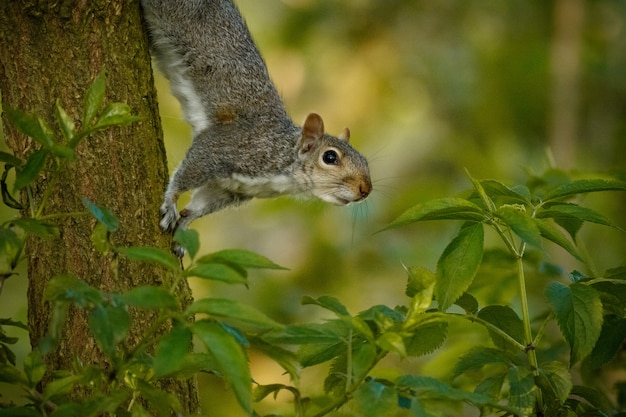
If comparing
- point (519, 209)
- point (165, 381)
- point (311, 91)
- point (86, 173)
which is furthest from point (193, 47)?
point (311, 91)

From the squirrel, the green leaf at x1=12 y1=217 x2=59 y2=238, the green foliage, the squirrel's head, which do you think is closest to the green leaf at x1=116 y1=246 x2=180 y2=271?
the green foliage

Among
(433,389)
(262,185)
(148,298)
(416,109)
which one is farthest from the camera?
(416,109)

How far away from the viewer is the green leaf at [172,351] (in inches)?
41.8

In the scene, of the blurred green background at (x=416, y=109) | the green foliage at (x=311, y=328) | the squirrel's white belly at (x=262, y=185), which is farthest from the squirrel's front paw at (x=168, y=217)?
the blurred green background at (x=416, y=109)

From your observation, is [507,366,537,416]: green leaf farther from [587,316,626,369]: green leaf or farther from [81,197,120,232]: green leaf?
[81,197,120,232]: green leaf

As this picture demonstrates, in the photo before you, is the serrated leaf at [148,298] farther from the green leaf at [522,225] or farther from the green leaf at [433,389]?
the green leaf at [522,225]

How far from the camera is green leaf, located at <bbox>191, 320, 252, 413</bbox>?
1.08 metres

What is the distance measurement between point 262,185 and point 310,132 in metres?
0.25

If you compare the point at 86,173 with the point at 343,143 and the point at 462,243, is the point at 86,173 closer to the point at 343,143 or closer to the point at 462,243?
the point at 462,243

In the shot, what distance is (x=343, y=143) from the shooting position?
3.18 m

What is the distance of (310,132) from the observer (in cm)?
306

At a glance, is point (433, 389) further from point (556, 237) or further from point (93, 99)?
point (93, 99)

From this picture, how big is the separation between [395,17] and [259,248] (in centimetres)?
160

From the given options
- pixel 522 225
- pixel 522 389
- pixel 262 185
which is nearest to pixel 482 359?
pixel 522 389
